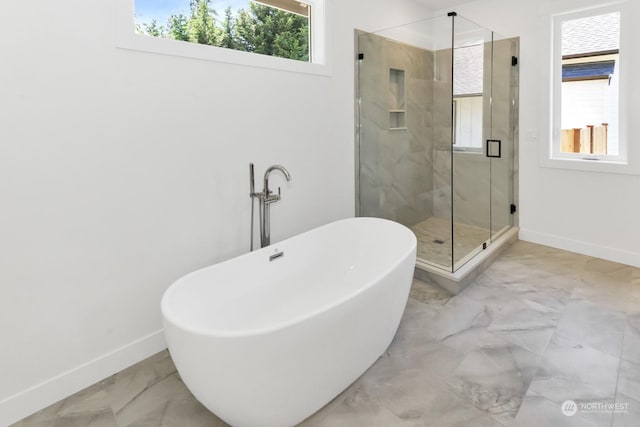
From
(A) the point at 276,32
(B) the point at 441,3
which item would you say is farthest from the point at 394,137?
(B) the point at 441,3

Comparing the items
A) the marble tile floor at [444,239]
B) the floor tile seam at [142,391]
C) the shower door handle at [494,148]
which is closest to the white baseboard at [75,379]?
the floor tile seam at [142,391]

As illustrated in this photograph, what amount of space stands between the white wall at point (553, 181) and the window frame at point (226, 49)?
2.11 metres

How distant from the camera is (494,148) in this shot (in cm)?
395

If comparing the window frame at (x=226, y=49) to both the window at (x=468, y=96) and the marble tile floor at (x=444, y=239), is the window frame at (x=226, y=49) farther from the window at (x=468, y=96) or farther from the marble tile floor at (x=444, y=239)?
the marble tile floor at (x=444, y=239)

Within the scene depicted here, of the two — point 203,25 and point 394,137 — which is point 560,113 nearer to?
point 394,137

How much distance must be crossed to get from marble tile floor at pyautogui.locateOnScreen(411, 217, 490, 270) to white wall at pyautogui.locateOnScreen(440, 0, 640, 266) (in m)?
0.77

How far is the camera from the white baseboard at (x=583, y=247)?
3443 millimetres

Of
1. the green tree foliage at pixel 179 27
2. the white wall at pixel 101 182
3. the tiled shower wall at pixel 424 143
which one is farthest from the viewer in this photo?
the tiled shower wall at pixel 424 143

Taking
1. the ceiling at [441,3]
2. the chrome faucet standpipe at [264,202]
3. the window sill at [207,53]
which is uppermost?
the ceiling at [441,3]

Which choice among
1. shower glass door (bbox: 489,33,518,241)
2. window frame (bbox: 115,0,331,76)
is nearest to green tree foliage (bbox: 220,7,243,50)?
window frame (bbox: 115,0,331,76)

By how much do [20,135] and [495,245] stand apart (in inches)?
147

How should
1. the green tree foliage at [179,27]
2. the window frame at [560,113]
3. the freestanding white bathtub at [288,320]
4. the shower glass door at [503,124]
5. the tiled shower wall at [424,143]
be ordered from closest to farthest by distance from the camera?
the freestanding white bathtub at [288,320] → the green tree foliage at [179,27] → the window frame at [560,113] → the tiled shower wall at [424,143] → the shower glass door at [503,124]

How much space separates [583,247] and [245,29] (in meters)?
3.68

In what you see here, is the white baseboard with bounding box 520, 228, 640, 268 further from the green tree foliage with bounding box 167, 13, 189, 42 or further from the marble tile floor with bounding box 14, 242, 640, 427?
the green tree foliage with bounding box 167, 13, 189, 42
